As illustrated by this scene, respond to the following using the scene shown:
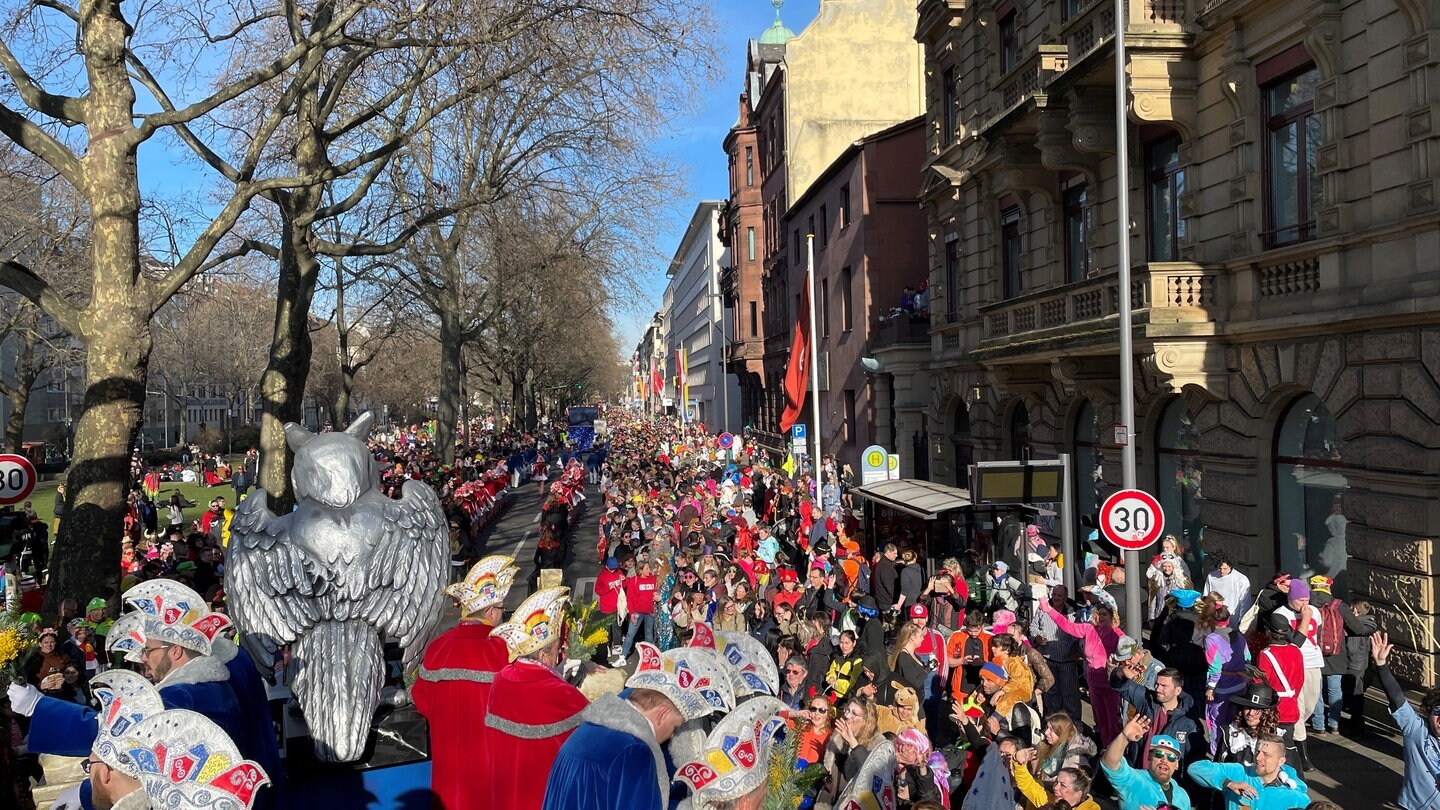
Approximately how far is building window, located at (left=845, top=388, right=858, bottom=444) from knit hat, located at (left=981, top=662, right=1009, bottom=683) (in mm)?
25158

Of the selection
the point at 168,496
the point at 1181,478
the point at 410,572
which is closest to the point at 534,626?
the point at 410,572

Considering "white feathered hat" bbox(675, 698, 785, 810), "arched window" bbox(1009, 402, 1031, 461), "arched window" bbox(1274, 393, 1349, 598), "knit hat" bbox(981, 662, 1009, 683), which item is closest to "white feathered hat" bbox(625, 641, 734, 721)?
"white feathered hat" bbox(675, 698, 785, 810)

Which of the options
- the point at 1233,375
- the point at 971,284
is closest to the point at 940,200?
the point at 971,284

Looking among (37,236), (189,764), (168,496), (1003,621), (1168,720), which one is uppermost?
(37,236)

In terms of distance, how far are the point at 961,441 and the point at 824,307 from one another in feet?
46.1

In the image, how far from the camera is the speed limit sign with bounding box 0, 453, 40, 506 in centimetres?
1186

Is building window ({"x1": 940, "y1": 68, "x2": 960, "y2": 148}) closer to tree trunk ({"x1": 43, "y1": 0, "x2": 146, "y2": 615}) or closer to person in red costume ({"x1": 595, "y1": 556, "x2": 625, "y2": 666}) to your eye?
person in red costume ({"x1": 595, "y1": 556, "x2": 625, "y2": 666})

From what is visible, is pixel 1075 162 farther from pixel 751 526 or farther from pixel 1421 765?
pixel 1421 765

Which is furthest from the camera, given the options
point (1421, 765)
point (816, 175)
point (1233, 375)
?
Answer: point (816, 175)

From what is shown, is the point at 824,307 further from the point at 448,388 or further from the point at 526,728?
the point at 526,728

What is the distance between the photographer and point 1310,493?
480 inches

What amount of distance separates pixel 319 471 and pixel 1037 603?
269 inches

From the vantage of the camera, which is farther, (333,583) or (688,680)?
(333,583)

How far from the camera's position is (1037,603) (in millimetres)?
10156
